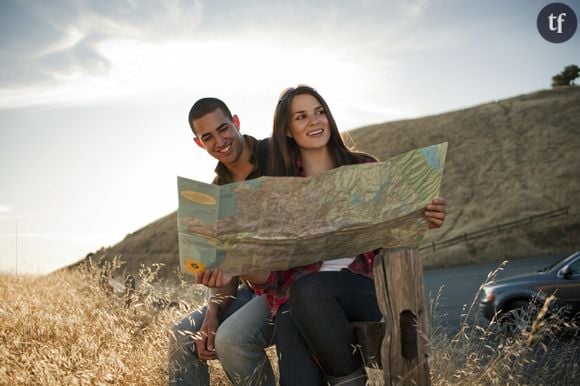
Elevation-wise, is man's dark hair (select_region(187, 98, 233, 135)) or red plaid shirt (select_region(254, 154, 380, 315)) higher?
man's dark hair (select_region(187, 98, 233, 135))

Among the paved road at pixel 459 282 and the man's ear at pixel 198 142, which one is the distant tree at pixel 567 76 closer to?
the paved road at pixel 459 282

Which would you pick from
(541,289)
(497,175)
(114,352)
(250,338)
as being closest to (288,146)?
(250,338)

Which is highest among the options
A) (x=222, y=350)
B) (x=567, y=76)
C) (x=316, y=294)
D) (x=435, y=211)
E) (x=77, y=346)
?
(x=567, y=76)

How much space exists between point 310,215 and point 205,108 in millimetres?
1532

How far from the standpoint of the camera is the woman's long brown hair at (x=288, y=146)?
3.44 meters

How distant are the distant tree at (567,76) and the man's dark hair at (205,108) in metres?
54.4

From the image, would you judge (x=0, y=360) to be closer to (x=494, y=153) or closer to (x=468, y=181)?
(x=468, y=181)

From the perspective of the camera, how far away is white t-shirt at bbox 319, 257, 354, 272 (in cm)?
310

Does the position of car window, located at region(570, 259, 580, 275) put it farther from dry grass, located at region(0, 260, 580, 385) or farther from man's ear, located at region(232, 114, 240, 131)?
man's ear, located at region(232, 114, 240, 131)

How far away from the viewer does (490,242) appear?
1044 inches

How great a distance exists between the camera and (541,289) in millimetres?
8820

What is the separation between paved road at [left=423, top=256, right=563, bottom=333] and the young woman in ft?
27.2

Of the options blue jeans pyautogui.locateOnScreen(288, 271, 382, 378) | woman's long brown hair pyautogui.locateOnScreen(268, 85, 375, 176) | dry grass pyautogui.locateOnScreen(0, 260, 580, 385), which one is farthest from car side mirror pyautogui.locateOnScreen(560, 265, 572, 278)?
blue jeans pyautogui.locateOnScreen(288, 271, 382, 378)

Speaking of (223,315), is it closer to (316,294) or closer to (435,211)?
(316,294)
